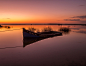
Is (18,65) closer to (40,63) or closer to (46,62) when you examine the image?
(40,63)

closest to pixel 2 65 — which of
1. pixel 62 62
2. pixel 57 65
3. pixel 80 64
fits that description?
pixel 57 65

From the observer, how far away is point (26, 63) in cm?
663

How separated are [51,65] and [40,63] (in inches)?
37.9

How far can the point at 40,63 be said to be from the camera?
6.67 m

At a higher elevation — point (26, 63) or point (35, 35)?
point (35, 35)

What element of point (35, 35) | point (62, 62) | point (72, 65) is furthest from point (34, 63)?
point (35, 35)

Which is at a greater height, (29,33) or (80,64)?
(29,33)

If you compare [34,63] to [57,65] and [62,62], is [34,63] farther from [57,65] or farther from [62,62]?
[62,62]

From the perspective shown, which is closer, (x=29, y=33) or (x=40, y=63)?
(x=40, y=63)

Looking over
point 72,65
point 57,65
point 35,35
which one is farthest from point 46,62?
point 35,35

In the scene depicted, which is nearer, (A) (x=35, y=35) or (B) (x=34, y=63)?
(B) (x=34, y=63)

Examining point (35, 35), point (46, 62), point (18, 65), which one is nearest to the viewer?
point (18, 65)

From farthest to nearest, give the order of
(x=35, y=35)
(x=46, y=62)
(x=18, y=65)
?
(x=35, y=35), (x=46, y=62), (x=18, y=65)

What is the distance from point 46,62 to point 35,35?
11742 mm
